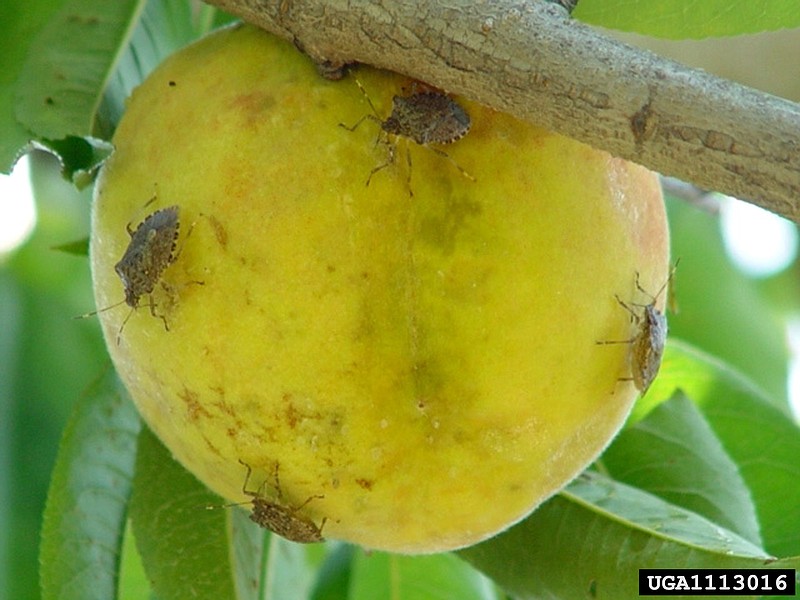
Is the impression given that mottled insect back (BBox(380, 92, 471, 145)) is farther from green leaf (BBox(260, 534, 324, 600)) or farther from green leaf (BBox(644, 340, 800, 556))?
green leaf (BBox(644, 340, 800, 556))

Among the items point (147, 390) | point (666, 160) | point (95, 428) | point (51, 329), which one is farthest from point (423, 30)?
point (51, 329)

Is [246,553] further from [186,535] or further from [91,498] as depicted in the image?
[91,498]

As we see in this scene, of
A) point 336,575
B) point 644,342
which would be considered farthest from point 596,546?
point 336,575

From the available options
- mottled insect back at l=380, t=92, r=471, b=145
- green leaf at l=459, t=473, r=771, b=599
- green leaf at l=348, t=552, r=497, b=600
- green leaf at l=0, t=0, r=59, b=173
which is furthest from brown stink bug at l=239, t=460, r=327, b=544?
green leaf at l=348, t=552, r=497, b=600

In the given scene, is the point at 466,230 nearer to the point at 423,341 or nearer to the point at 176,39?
the point at 423,341

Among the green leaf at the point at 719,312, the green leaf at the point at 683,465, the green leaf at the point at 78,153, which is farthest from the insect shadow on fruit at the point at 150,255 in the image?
the green leaf at the point at 719,312

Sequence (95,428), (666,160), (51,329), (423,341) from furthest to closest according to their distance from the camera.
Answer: (51,329) < (95,428) < (423,341) < (666,160)
